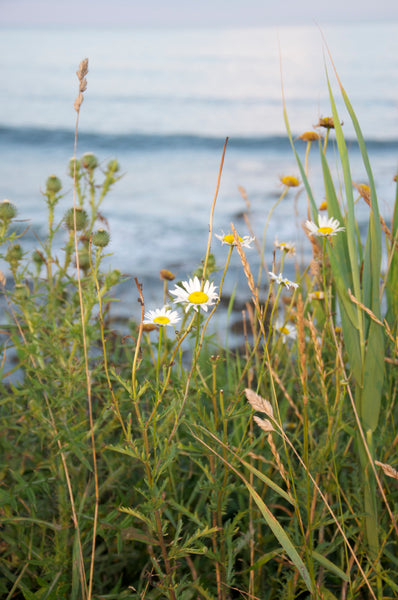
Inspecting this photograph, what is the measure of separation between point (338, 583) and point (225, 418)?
637 millimetres

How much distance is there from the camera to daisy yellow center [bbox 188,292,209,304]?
964 mm

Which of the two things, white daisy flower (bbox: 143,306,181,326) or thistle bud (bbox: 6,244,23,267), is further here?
thistle bud (bbox: 6,244,23,267)

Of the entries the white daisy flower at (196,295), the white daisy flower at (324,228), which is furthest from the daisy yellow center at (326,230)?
the white daisy flower at (196,295)

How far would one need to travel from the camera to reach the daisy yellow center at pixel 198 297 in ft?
3.16

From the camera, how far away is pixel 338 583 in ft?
4.38

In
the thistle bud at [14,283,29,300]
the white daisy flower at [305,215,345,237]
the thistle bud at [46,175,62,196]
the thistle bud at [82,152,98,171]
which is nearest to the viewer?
the white daisy flower at [305,215,345,237]

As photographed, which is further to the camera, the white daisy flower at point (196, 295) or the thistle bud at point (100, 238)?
the thistle bud at point (100, 238)

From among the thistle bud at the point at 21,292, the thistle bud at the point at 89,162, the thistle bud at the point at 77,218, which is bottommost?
the thistle bud at the point at 21,292

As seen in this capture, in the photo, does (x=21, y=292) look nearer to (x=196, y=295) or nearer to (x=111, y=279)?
(x=111, y=279)

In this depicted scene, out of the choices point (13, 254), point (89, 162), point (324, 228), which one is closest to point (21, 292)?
point (13, 254)

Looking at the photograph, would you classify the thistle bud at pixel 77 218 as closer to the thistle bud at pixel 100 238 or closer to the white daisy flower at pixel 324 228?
the thistle bud at pixel 100 238

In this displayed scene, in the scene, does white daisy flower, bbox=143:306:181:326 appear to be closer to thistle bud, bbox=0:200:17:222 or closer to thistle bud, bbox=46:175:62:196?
thistle bud, bbox=0:200:17:222

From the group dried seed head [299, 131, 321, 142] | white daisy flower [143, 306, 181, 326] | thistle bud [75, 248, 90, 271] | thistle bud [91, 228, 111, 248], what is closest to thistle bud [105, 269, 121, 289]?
thistle bud [91, 228, 111, 248]

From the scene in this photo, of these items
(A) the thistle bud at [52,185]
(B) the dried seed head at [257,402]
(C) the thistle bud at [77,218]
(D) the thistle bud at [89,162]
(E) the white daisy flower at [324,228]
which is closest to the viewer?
(B) the dried seed head at [257,402]
